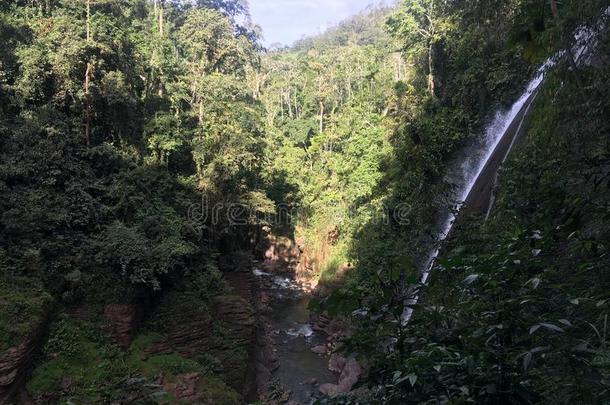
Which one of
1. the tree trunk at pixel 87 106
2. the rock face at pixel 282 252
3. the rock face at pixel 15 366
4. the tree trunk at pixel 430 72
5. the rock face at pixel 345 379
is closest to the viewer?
the rock face at pixel 15 366

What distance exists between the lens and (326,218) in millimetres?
28188

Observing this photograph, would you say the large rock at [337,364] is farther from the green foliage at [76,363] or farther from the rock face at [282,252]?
the rock face at [282,252]

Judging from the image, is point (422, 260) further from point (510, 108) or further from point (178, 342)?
point (178, 342)

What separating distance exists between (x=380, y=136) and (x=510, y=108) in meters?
10.0

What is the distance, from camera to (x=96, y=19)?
17000 mm

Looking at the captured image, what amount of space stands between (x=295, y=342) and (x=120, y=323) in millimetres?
9036

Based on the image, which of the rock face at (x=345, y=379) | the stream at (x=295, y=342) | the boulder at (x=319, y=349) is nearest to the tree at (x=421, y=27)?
the stream at (x=295, y=342)

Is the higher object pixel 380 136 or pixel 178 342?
pixel 380 136

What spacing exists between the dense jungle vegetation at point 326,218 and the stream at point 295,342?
236cm

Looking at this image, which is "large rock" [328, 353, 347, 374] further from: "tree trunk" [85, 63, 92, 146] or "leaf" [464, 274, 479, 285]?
"leaf" [464, 274, 479, 285]

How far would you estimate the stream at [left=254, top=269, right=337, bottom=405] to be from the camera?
623 inches

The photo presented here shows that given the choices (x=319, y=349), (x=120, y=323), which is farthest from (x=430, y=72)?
(x=120, y=323)

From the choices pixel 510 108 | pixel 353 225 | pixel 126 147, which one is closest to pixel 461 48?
pixel 510 108

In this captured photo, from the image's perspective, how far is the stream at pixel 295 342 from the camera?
15828 millimetres
